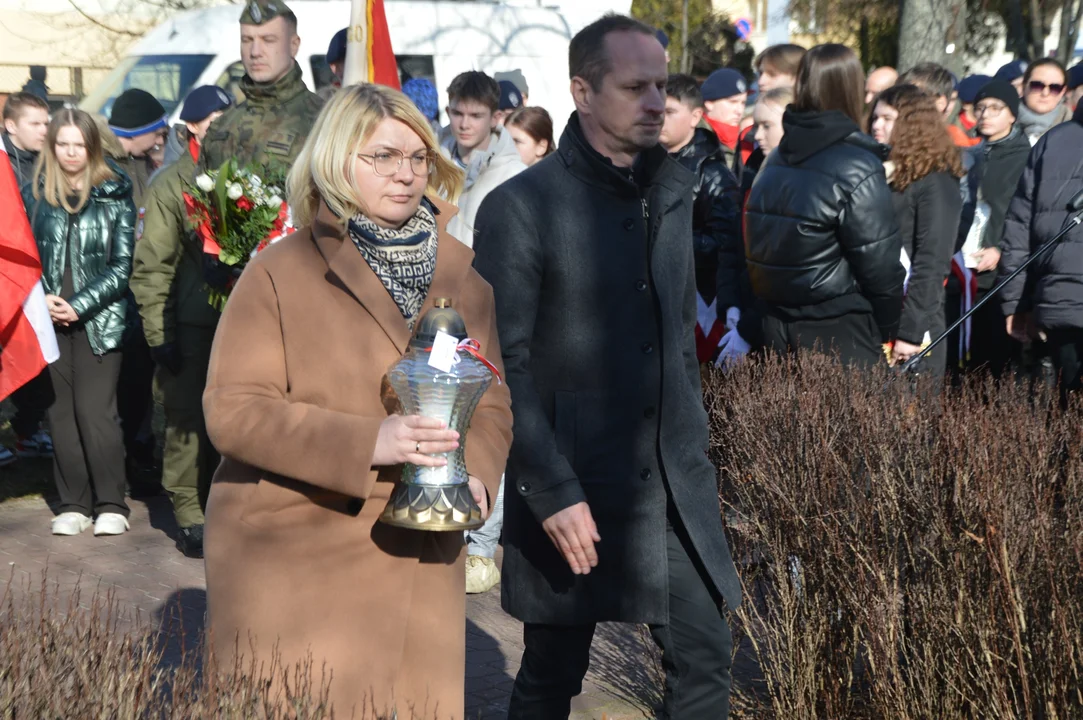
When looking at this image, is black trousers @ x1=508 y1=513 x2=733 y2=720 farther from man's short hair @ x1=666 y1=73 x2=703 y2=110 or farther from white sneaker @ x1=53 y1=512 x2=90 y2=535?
man's short hair @ x1=666 y1=73 x2=703 y2=110

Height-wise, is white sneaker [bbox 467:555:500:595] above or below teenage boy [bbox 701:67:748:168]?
below

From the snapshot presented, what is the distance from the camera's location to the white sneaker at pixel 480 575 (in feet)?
21.7

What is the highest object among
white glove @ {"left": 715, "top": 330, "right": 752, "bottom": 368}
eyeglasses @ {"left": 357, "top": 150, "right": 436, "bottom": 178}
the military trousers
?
eyeglasses @ {"left": 357, "top": 150, "right": 436, "bottom": 178}

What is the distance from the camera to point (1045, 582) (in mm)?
3463

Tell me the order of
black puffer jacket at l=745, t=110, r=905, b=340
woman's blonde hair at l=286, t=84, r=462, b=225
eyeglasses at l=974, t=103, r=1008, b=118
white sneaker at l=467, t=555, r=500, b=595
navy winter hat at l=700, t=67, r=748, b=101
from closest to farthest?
1. woman's blonde hair at l=286, t=84, r=462, b=225
2. black puffer jacket at l=745, t=110, r=905, b=340
3. white sneaker at l=467, t=555, r=500, b=595
4. eyeglasses at l=974, t=103, r=1008, b=118
5. navy winter hat at l=700, t=67, r=748, b=101

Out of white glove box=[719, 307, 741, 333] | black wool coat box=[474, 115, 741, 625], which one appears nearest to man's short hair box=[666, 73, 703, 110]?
white glove box=[719, 307, 741, 333]

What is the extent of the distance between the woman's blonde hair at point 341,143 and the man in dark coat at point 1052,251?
4777 millimetres

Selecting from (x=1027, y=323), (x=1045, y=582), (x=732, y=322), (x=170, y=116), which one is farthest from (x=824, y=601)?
(x=170, y=116)

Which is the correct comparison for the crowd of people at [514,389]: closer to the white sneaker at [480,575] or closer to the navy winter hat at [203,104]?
the white sneaker at [480,575]

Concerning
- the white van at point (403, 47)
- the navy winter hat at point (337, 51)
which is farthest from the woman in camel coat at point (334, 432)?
the white van at point (403, 47)

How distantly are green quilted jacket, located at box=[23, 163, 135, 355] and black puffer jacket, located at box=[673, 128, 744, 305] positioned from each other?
325cm

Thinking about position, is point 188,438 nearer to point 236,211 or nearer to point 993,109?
point 236,211

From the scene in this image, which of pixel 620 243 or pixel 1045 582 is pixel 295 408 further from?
pixel 1045 582

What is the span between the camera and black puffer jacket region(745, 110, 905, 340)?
5812 mm
